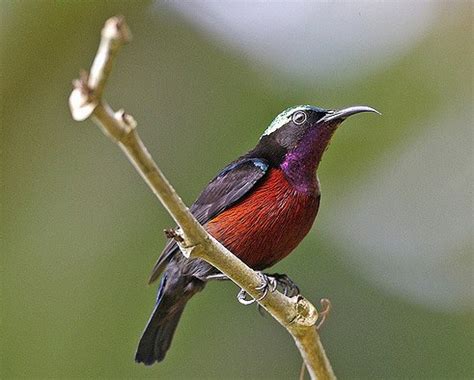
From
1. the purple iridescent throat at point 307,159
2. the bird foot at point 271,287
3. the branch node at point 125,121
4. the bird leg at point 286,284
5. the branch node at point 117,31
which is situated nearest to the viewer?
the branch node at point 117,31

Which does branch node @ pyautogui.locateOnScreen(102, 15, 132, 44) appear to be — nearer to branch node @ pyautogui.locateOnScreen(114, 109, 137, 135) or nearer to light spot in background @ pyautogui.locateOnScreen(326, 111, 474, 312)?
branch node @ pyautogui.locateOnScreen(114, 109, 137, 135)

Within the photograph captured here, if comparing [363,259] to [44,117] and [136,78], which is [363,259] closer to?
[136,78]

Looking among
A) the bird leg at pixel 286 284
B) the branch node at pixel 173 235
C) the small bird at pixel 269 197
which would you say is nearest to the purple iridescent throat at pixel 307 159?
the small bird at pixel 269 197

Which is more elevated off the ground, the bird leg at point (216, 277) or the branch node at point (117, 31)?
the branch node at point (117, 31)

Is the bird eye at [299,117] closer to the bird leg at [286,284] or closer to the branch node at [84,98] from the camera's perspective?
the bird leg at [286,284]

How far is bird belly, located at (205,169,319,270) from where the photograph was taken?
3.58 m

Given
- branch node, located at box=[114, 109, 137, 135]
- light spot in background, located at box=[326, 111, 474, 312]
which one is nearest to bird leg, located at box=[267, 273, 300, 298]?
light spot in background, located at box=[326, 111, 474, 312]

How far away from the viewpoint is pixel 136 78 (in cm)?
505

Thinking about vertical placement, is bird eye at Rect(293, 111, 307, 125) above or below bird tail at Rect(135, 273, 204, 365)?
above

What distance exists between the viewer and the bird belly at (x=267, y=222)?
3.58m

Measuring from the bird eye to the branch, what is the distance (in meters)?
0.87

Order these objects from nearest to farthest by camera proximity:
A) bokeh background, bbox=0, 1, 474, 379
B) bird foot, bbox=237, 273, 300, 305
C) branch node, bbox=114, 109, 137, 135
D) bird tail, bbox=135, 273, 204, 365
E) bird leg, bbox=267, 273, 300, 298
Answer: branch node, bbox=114, 109, 137, 135 < bird foot, bbox=237, 273, 300, 305 < bird leg, bbox=267, 273, 300, 298 < bird tail, bbox=135, 273, 204, 365 < bokeh background, bbox=0, 1, 474, 379

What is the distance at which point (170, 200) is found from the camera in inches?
88.4

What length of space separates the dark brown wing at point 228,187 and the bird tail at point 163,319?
0.35 metres
